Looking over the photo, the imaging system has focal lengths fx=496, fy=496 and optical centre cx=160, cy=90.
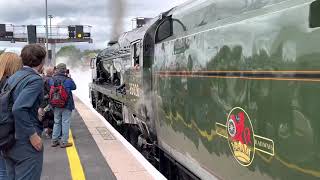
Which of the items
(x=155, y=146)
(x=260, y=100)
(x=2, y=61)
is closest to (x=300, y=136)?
(x=260, y=100)

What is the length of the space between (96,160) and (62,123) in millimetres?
1673

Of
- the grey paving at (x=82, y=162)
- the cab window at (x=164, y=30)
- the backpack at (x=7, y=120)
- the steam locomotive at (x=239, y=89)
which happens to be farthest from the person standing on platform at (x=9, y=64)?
the grey paving at (x=82, y=162)

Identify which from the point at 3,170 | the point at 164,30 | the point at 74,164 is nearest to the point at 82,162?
the point at 74,164

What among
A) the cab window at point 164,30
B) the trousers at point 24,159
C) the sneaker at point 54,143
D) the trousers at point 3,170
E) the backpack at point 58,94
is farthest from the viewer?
the sneaker at point 54,143

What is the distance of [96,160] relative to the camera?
326 inches

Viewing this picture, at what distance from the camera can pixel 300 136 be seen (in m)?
2.92

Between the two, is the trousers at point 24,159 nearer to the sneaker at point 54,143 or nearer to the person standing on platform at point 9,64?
the person standing on platform at point 9,64

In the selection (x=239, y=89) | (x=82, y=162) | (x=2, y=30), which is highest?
(x=2, y=30)

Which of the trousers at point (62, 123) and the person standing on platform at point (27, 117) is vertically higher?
the person standing on platform at point (27, 117)

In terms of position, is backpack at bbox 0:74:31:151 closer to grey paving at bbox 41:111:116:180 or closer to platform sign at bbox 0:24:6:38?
grey paving at bbox 41:111:116:180

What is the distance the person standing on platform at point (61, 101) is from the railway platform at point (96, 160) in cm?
27

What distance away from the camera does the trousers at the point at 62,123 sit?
961 cm

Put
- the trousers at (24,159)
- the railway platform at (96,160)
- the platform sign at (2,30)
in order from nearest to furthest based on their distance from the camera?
the trousers at (24,159) < the railway platform at (96,160) < the platform sign at (2,30)

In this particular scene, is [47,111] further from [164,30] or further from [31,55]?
[31,55]
